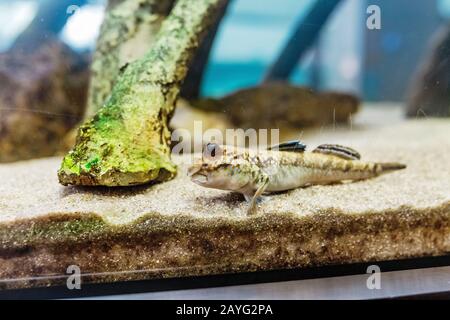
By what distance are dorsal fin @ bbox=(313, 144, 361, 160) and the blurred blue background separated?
14.2 feet

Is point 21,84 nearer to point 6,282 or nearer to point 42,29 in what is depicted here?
point 42,29

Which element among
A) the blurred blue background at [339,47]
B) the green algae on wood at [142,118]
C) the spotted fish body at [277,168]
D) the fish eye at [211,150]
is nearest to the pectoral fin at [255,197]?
the spotted fish body at [277,168]

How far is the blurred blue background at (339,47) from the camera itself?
8070 millimetres

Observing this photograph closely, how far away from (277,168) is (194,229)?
0.78 meters

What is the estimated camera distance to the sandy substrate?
2.17 metres

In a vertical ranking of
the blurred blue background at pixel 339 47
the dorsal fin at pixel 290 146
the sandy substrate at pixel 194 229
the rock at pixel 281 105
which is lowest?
the sandy substrate at pixel 194 229

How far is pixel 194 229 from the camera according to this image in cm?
226

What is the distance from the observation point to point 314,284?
2293mm

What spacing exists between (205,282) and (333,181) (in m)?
1.36

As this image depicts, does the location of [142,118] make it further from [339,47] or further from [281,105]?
[339,47]

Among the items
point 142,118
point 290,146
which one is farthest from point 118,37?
point 290,146

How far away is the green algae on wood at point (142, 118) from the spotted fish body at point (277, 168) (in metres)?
0.54

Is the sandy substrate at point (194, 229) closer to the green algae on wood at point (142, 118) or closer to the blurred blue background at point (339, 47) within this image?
the green algae on wood at point (142, 118)

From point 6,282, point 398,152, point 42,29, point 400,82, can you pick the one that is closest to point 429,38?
point 400,82
